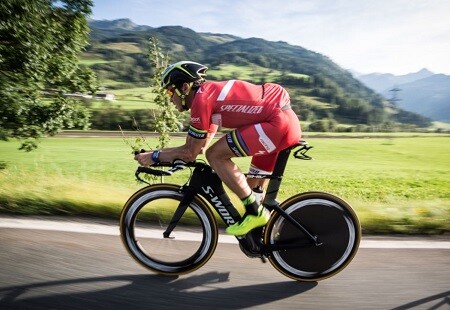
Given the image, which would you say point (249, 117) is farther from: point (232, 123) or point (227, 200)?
point (227, 200)

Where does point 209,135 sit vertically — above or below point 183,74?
below

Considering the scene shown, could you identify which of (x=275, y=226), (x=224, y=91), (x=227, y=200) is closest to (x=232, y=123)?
(x=224, y=91)

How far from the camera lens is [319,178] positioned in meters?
37.3

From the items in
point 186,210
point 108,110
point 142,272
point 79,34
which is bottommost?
point 108,110

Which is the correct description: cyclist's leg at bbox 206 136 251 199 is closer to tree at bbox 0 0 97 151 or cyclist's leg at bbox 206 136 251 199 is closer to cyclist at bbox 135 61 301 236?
cyclist at bbox 135 61 301 236

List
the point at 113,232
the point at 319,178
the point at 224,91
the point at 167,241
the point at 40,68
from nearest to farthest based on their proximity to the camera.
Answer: the point at 224,91 < the point at 167,241 < the point at 113,232 < the point at 40,68 < the point at 319,178

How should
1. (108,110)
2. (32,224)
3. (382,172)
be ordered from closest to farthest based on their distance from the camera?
(32,224), (382,172), (108,110)

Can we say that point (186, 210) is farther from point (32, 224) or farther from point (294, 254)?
point (32, 224)

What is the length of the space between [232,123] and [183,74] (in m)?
0.53

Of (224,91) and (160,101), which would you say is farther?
(160,101)

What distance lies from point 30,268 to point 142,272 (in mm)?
854

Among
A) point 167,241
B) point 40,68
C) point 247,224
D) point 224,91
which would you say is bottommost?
point 167,241

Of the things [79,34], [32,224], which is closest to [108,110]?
[79,34]

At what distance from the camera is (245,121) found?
2639 mm
